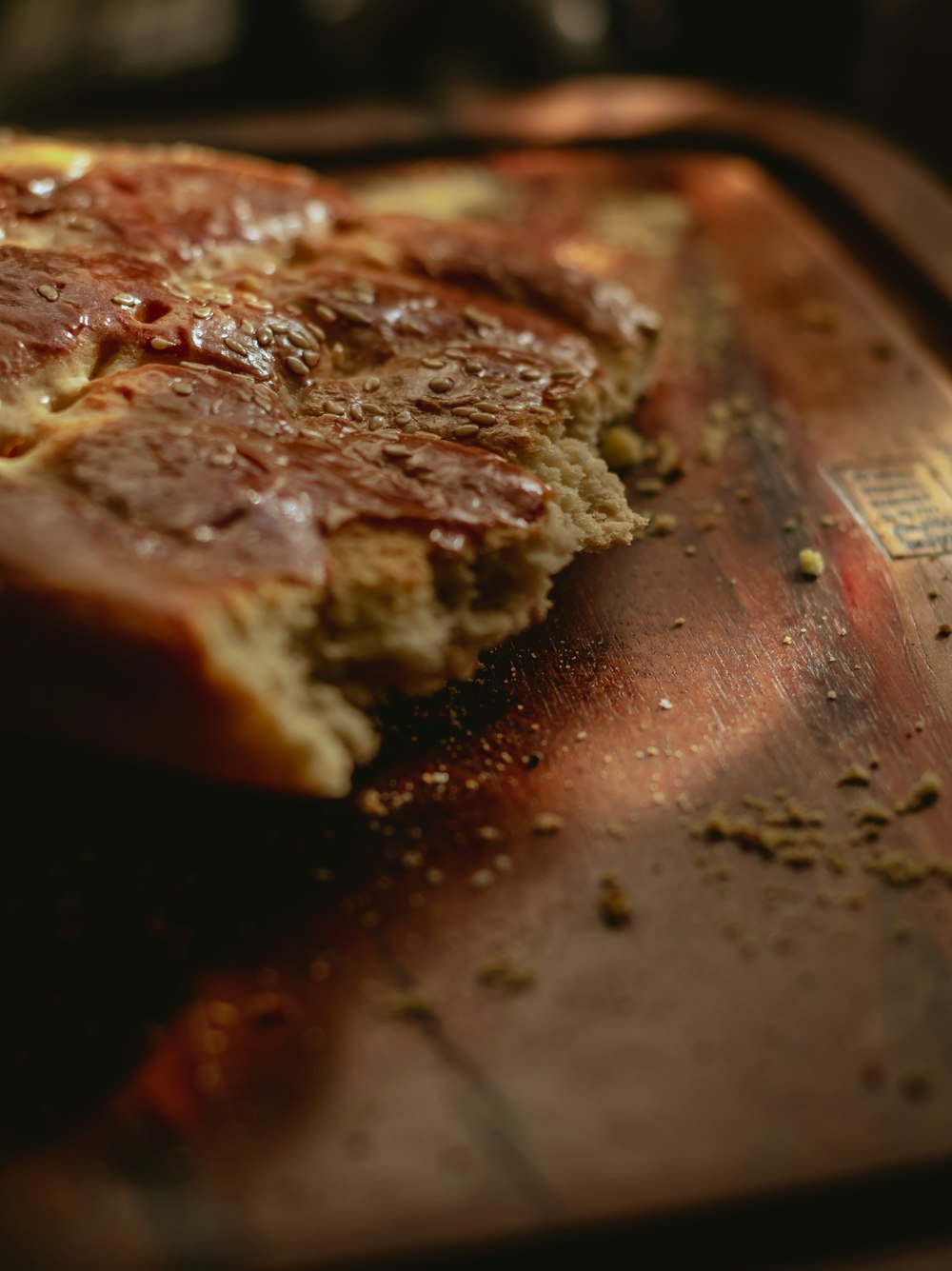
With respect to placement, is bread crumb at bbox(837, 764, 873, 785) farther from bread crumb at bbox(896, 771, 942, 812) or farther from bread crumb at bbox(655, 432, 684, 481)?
bread crumb at bbox(655, 432, 684, 481)

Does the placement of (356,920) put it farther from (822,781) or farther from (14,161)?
(14,161)

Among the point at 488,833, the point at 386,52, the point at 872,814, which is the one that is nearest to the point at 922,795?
the point at 872,814

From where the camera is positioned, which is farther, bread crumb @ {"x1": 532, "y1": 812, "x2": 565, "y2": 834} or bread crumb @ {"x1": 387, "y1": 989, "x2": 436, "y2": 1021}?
bread crumb @ {"x1": 532, "y1": 812, "x2": 565, "y2": 834}

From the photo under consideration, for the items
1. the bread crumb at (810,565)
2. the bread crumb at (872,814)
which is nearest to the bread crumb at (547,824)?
the bread crumb at (872,814)

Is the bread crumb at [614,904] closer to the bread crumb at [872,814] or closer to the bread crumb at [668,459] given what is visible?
the bread crumb at [872,814]

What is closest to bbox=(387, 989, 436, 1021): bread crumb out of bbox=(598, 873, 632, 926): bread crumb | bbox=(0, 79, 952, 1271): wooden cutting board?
bbox=(0, 79, 952, 1271): wooden cutting board

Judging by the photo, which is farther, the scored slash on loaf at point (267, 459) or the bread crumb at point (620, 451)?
the bread crumb at point (620, 451)

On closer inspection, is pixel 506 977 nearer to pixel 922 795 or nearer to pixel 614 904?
pixel 614 904
